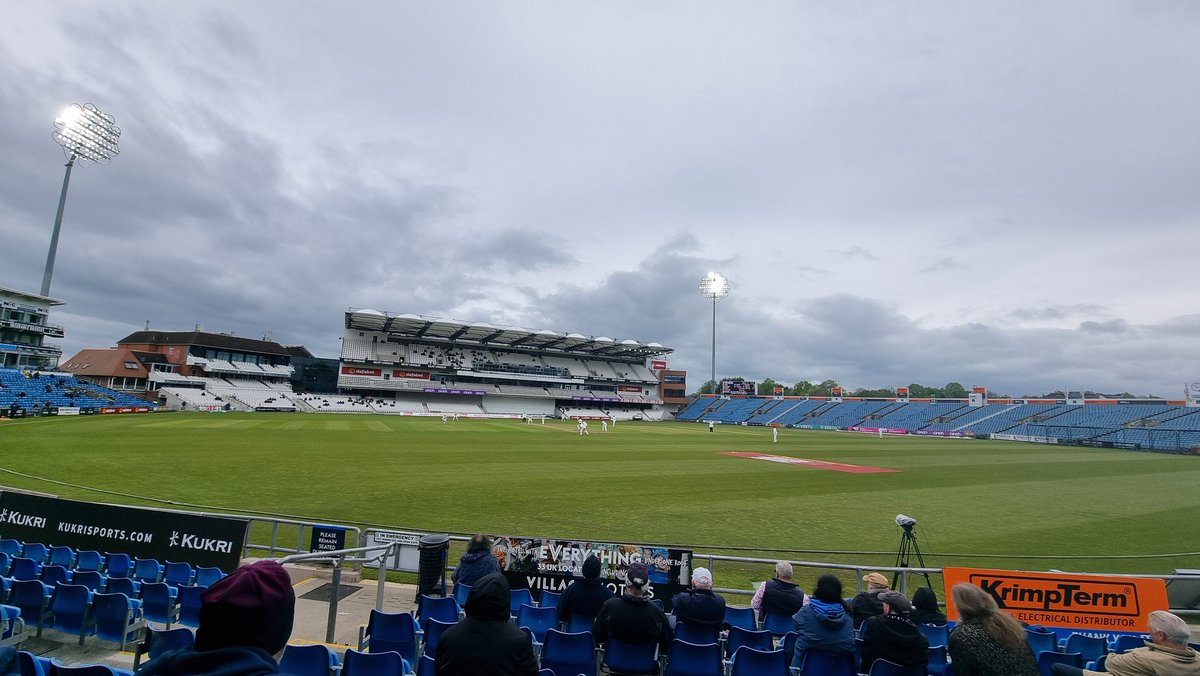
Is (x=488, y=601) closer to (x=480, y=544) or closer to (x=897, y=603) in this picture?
(x=897, y=603)

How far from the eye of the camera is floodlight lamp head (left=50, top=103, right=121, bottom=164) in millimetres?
48156

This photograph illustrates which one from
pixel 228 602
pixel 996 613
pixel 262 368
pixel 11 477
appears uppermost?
pixel 262 368

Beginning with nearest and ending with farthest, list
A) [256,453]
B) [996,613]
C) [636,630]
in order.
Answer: [996,613] → [636,630] → [256,453]

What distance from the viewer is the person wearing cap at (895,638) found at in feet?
14.1

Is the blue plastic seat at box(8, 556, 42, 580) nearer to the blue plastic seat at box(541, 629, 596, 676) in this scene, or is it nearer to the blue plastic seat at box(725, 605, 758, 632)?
the blue plastic seat at box(541, 629, 596, 676)

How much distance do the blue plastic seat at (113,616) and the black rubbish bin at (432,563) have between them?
9.56ft

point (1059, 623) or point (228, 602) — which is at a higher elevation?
point (228, 602)

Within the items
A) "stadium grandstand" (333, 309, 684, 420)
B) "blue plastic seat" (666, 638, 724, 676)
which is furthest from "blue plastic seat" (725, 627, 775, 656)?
"stadium grandstand" (333, 309, 684, 420)

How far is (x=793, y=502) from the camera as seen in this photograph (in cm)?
1734

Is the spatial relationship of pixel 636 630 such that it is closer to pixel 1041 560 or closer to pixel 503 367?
pixel 1041 560

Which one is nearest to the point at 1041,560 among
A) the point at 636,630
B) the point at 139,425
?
the point at 636,630

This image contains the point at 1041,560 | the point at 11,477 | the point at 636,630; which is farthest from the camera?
the point at 11,477

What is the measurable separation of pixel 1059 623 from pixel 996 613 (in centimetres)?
431

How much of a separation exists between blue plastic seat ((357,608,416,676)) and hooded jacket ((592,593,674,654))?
1787 mm
